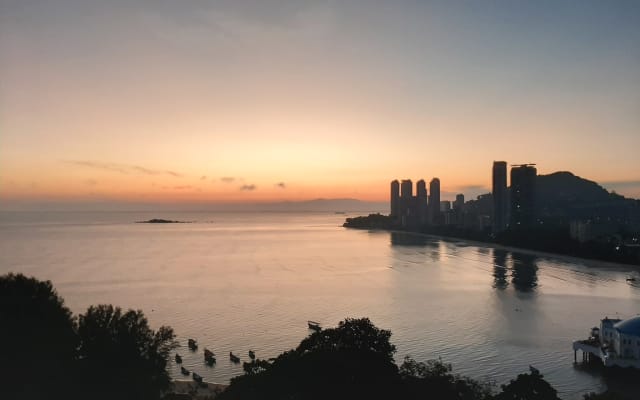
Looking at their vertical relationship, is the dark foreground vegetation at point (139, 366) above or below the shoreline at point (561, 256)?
above

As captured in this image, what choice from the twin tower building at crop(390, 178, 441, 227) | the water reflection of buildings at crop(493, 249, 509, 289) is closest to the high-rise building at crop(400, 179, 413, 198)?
the twin tower building at crop(390, 178, 441, 227)

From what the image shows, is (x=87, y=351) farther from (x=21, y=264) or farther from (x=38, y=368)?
(x=21, y=264)

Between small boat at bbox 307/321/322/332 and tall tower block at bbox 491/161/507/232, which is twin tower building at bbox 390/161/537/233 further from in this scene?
small boat at bbox 307/321/322/332

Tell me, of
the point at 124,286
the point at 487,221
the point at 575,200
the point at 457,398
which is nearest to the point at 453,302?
the point at 457,398

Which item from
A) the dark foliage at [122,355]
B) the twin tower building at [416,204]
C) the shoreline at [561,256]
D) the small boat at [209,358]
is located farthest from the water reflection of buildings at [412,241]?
the dark foliage at [122,355]

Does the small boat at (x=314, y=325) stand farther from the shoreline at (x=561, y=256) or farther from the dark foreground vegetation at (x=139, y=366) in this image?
the shoreline at (x=561, y=256)

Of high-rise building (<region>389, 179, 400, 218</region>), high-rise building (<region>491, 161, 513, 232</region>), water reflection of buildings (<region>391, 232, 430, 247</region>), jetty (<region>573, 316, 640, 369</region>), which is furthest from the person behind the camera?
high-rise building (<region>389, 179, 400, 218</region>)
